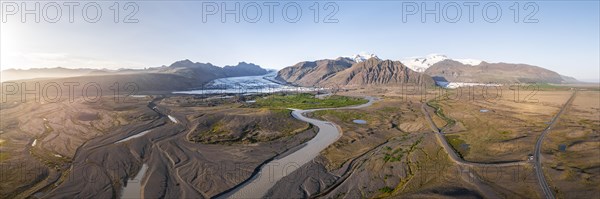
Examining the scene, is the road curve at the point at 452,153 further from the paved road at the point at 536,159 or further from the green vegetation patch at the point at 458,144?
the green vegetation patch at the point at 458,144

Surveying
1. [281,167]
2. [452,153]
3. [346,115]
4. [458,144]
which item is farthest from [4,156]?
[458,144]

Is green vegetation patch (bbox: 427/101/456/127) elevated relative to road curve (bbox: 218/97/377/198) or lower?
elevated

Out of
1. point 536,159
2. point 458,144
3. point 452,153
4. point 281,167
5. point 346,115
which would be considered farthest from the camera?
point 346,115

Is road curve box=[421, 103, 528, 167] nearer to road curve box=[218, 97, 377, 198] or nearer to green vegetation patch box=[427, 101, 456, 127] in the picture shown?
green vegetation patch box=[427, 101, 456, 127]

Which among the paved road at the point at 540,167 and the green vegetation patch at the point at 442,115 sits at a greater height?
the green vegetation patch at the point at 442,115

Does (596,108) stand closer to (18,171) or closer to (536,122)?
(536,122)

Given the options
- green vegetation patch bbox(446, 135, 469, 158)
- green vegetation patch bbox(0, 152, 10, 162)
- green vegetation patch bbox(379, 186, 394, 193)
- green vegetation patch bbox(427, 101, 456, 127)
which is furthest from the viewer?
green vegetation patch bbox(427, 101, 456, 127)

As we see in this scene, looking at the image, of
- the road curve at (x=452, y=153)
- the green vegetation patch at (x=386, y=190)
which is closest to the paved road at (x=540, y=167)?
the road curve at (x=452, y=153)

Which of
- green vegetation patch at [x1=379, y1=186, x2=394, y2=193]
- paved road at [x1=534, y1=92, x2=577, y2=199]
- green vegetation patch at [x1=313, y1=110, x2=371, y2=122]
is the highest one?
green vegetation patch at [x1=313, y1=110, x2=371, y2=122]

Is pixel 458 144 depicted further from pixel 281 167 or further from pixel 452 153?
pixel 281 167

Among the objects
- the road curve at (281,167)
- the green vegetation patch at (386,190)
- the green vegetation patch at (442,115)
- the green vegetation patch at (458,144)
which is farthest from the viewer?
the green vegetation patch at (442,115)

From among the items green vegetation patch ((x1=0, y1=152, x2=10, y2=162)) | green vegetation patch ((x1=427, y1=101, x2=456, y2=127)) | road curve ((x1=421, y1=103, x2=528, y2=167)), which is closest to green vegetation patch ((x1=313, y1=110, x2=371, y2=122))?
road curve ((x1=421, y1=103, x2=528, y2=167))
